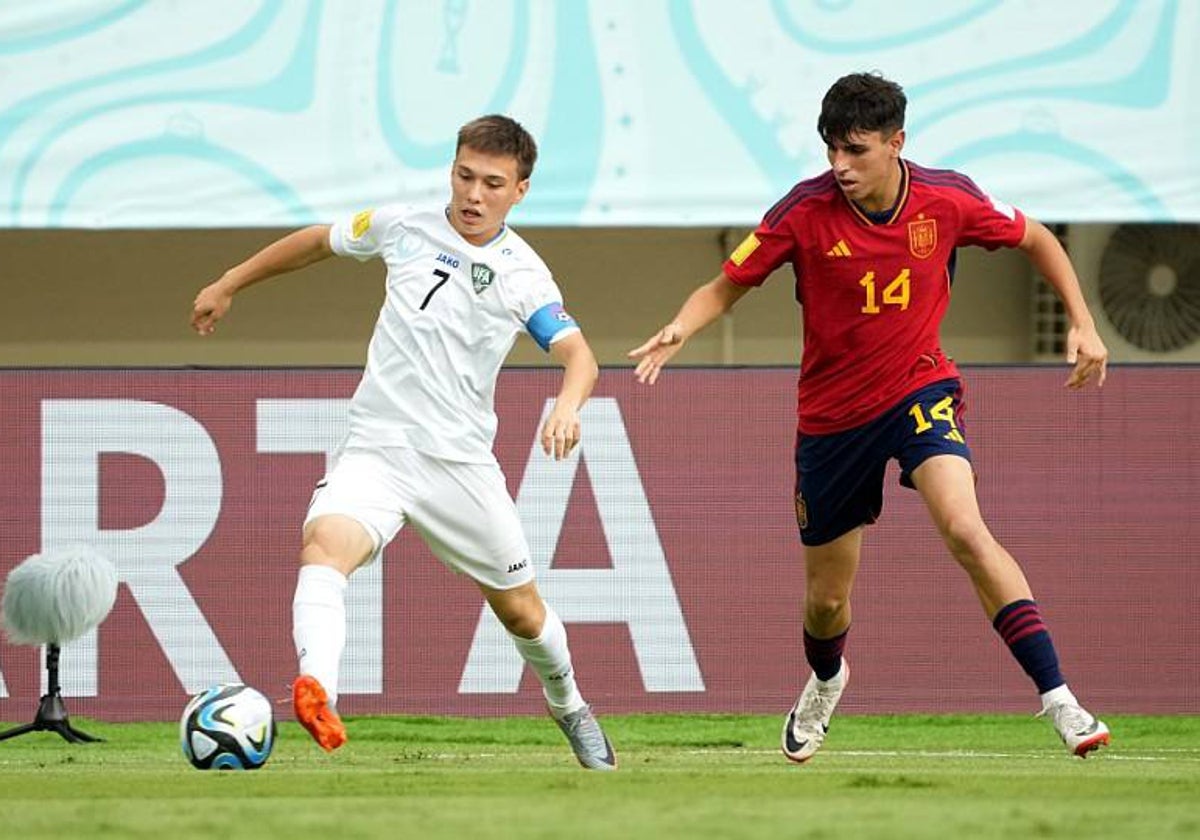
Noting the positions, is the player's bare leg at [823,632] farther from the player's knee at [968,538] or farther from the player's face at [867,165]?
the player's face at [867,165]

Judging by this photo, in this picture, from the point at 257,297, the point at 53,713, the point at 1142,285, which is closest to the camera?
the point at 53,713

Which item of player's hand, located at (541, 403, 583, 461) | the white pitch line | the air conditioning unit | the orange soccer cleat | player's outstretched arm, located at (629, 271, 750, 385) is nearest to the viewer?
the orange soccer cleat

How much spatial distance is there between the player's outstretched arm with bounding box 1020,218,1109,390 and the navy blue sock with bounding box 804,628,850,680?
1377mm

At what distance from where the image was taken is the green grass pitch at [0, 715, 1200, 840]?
5.43 metres

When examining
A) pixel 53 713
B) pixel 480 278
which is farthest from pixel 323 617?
pixel 53 713

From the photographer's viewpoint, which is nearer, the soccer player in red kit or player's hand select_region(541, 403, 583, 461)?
player's hand select_region(541, 403, 583, 461)

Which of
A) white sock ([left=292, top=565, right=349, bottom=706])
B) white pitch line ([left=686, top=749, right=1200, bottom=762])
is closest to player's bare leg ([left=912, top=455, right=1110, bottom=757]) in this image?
white pitch line ([left=686, top=749, right=1200, bottom=762])

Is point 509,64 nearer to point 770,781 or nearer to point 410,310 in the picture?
point 410,310

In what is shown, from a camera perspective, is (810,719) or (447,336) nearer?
(447,336)

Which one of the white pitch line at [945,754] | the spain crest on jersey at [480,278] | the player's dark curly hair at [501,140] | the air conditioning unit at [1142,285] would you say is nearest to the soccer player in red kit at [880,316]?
the spain crest on jersey at [480,278]

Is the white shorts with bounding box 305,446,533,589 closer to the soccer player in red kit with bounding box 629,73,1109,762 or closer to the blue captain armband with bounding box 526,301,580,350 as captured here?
the blue captain armband with bounding box 526,301,580,350

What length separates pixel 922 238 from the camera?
26.1ft

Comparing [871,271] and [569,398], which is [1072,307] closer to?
[871,271]

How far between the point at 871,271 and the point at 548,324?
3.92 feet
